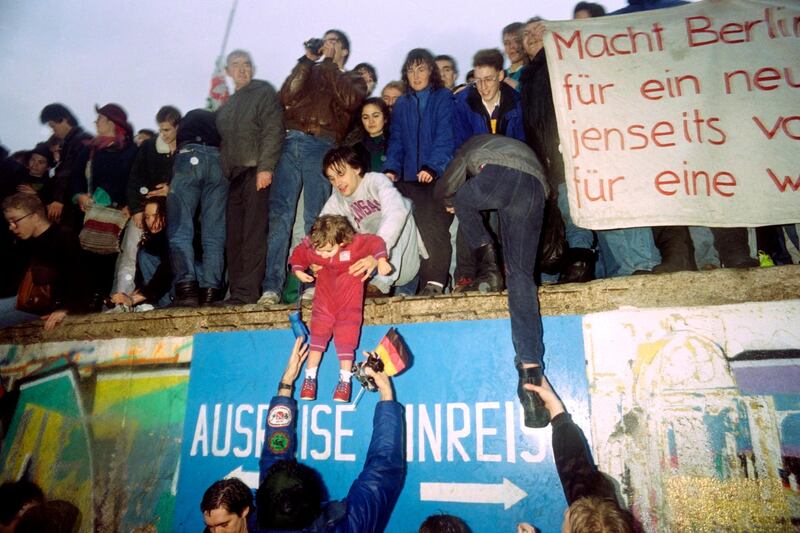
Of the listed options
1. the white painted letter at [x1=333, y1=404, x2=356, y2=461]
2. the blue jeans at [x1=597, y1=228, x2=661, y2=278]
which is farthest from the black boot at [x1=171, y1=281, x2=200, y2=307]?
the blue jeans at [x1=597, y1=228, x2=661, y2=278]

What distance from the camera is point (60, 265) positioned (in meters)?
4.44

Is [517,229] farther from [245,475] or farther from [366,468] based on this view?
[245,475]

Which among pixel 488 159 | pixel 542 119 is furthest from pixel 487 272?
pixel 542 119

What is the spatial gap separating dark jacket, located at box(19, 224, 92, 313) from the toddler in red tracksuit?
257cm

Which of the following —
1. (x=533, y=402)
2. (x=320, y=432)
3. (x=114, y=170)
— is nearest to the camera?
(x=533, y=402)

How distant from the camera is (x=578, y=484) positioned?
2430 mm

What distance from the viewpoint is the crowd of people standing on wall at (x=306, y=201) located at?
3432mm

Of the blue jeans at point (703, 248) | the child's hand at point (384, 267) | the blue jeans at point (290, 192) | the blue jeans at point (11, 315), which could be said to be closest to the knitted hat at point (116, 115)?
the blue jeans at point (11, 315)

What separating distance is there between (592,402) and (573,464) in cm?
56

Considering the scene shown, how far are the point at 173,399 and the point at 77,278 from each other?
1.72 metres

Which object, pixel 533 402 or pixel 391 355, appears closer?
pixel 533 402

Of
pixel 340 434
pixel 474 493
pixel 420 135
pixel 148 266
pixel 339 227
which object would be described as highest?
pixel 420 135

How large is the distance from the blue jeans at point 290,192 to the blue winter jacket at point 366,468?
1142mm

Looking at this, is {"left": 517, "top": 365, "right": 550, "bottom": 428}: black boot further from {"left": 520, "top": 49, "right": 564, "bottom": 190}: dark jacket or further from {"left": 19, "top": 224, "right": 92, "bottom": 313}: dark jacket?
{"left": 19, "top": 224, "right": 92, "bottom": 313}: dark jacket
